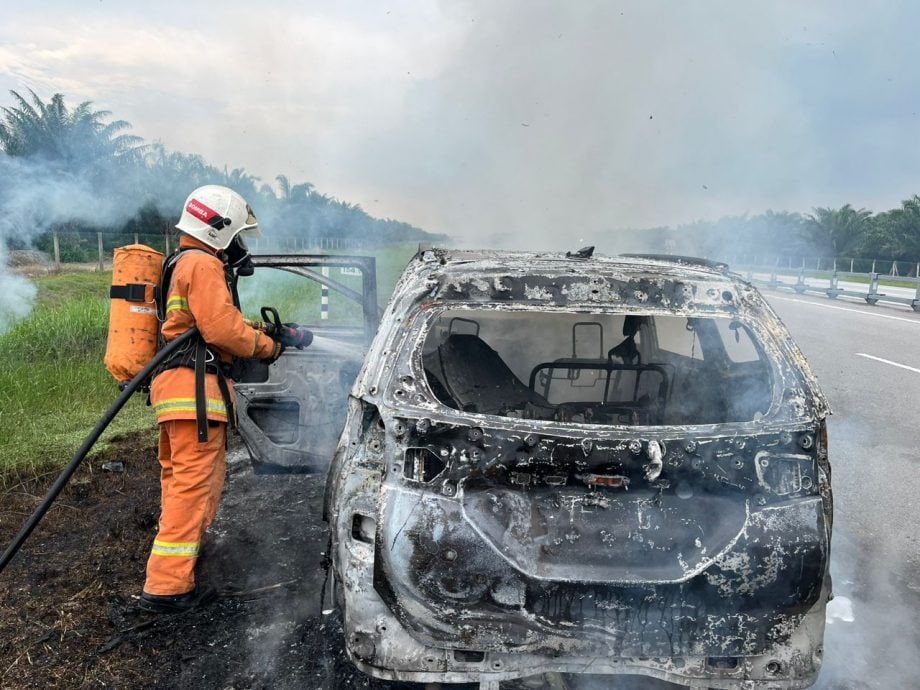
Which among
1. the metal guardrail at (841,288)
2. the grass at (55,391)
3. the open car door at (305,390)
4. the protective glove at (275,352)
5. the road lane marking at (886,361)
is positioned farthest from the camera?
the metal guardrail at (841,288)

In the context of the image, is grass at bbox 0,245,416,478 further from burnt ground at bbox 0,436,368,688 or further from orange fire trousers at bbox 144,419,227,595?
orange fire trousers at bbox 144,419,227,595

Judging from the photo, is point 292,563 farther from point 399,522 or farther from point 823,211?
point 823,211

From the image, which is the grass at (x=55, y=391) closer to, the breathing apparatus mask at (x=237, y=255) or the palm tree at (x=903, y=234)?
the breathing apparatus mask at (x=237, y=255)

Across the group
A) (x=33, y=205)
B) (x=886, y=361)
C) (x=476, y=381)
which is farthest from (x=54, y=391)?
(x=886, y=361)

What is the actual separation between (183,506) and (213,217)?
1.41 m

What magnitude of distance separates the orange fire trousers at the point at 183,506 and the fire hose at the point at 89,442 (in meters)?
0.27

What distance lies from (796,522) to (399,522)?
1.25 m

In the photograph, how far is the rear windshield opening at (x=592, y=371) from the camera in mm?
2938

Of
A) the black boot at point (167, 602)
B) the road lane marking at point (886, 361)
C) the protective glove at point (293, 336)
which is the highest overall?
the protective glove at point (293, 336)

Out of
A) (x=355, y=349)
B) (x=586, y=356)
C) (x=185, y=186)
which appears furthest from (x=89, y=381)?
(x=185, y=186)

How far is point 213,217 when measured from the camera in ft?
11.4

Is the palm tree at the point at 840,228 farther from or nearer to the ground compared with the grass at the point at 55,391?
farther from the ground

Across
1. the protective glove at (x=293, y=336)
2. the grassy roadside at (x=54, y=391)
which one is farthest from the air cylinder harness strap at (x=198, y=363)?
the grassy roadside at (x=54, y=391)

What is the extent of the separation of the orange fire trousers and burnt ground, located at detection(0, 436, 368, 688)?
0.18 meters
